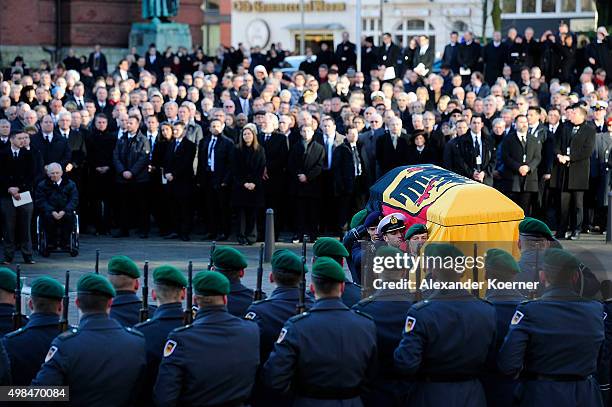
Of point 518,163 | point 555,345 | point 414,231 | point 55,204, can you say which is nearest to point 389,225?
point 414,231

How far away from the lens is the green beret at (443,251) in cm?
795

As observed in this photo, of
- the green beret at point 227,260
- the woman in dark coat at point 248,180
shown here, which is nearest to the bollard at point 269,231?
the woman in dark coat at point 248,180

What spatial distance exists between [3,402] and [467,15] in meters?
53.3

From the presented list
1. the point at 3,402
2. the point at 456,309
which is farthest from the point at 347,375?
the point at 3,402

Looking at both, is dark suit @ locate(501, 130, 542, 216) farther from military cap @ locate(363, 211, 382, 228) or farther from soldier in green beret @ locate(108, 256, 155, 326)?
soldier in green beret @ locate(108, 256, 155, 326)

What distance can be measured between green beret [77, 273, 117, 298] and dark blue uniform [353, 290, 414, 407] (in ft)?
5.34

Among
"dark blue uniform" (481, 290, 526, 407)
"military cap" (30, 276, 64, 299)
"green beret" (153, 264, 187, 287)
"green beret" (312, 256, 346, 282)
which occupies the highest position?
"green beret" (312, 256, 346, 282)

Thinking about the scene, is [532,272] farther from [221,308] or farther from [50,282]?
[50,282]

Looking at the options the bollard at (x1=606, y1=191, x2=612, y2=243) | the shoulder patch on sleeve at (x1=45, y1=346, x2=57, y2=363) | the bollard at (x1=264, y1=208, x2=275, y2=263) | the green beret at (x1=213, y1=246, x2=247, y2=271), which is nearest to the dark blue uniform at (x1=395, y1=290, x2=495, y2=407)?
the green beret at (x1=213, y1=246, x2=247, y2=271)

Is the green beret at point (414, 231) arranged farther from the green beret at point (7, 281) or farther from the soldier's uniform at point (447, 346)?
the green beret at point (7, 281)

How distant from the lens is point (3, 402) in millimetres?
7344

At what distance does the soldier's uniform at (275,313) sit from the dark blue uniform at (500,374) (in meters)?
1.20

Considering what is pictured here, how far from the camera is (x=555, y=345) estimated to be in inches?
311

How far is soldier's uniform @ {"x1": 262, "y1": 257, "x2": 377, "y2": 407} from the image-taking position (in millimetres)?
Answer: 7469
